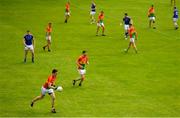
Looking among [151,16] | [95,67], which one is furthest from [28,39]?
[151,16]

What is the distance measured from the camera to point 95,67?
37594mm

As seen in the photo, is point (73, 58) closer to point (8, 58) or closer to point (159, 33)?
point (8, 58)

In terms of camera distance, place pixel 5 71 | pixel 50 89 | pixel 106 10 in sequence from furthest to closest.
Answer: pixel 106 10, pixel 5 71, pixel 50 89

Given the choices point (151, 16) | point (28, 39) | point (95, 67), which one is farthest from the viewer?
point (151, 16)

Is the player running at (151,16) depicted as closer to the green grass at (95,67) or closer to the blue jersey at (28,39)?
the green grass at (95,67)

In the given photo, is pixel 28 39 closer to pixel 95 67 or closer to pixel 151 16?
pixel 95 67

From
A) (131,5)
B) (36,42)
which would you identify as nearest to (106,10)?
(131,5)

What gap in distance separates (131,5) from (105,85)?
41.5 meters

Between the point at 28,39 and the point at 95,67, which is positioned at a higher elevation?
the point at 28,39

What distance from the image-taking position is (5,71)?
118 feet

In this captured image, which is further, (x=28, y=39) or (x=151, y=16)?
(x=151, y=16)

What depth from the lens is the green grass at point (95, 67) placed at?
27594mm

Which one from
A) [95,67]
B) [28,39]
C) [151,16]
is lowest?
[95,67]

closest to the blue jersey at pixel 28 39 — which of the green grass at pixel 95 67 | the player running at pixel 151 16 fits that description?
the green grass at pixel 95 67
